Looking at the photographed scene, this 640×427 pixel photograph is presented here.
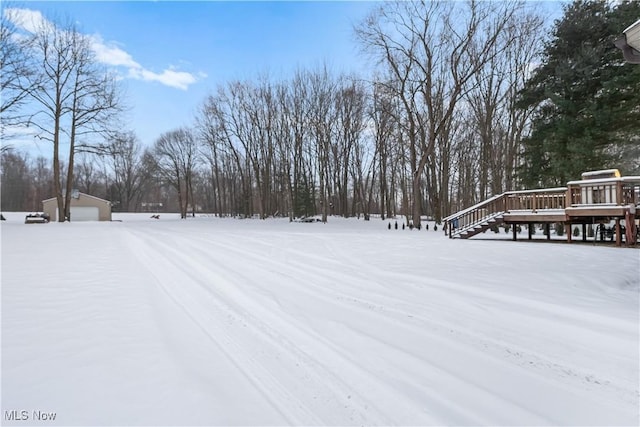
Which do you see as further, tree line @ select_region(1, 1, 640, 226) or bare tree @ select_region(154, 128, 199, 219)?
bare tree @ select_region(154, 128, 199, 219)

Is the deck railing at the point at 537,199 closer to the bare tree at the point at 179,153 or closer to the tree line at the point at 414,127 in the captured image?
the tree line at the point at 414,127

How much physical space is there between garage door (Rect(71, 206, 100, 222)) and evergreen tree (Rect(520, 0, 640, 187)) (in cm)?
4274

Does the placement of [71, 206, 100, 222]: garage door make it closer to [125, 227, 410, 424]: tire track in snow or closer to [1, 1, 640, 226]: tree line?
[1, 1, 640, 226]: tree line

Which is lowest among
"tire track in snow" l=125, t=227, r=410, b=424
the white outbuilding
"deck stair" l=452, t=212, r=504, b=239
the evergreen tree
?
"tire track in snow" l=125, t=227, r=410, b=424

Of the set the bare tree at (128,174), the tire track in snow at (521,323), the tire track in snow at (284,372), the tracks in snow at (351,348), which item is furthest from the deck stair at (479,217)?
the bare tree at (128,174)

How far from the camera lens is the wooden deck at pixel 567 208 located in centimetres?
1129

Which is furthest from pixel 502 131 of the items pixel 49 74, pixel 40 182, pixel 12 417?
pixel 40 182

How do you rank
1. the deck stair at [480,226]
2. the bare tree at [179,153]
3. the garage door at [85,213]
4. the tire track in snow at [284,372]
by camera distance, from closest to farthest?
the tire track in snow at [284,372] < the deck stair at [480,226] < the garage door at [85,213] < the bare tree at [179,153]

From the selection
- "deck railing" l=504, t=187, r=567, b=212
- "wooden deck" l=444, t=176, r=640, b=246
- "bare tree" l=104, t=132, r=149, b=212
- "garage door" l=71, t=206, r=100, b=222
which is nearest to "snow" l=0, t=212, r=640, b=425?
"wooden deck" l=444, t=176, r=640, b=246

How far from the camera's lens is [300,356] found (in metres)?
3.26

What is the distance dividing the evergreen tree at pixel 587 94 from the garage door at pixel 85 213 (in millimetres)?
42742

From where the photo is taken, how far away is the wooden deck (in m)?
11.3

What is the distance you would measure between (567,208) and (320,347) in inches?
512

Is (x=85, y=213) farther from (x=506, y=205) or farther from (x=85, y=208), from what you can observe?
(x=506, y=205)
